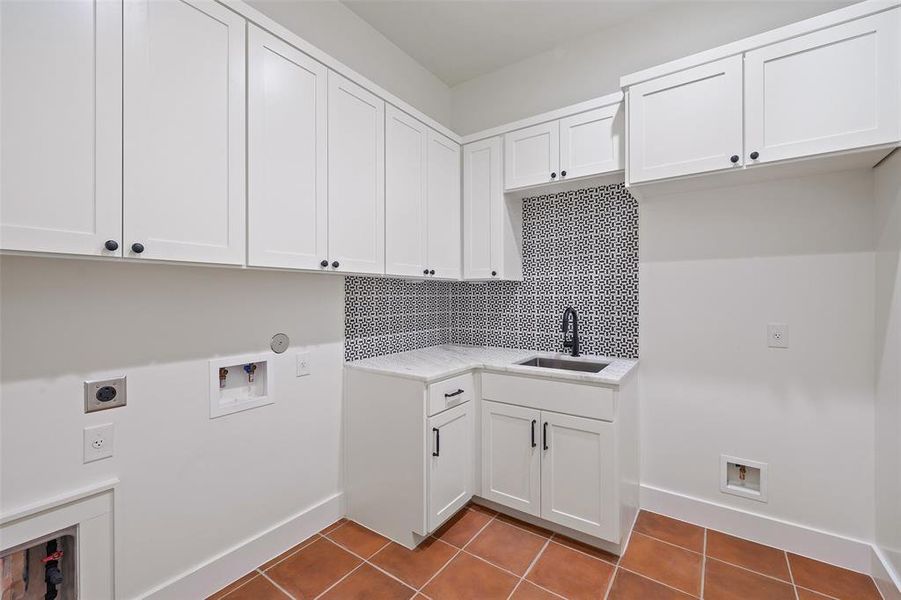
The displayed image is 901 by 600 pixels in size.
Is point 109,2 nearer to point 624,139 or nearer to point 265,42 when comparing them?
point 265,42

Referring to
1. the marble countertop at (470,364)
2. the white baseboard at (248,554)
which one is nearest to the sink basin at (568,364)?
the marble countertop at (470,364)

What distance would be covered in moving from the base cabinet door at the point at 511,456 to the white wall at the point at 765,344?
759 mm

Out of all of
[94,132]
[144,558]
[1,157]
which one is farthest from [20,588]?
[94,132]

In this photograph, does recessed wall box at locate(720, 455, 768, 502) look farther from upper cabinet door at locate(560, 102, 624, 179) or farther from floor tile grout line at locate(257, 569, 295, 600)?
floor tile grout line at locate(257, 569, 295, 600)

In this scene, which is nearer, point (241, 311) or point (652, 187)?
point (241, 311)

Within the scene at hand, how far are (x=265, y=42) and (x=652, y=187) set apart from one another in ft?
6.39

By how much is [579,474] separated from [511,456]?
15.1 inches

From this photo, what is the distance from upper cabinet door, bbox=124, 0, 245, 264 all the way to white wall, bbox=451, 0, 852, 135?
6.44 feet

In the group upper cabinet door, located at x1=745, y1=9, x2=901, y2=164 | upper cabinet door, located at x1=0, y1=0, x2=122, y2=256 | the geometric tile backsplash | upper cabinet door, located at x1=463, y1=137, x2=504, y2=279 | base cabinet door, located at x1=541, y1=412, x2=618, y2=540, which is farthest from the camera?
upper cabinet door, located at x1=463, y1=137, x2=504, y2=279

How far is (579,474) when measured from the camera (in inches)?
78.2

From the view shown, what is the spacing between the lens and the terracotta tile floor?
5.47 ft

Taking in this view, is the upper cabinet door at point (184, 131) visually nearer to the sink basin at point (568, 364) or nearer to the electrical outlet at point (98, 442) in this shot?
the electrical outlet at point (98, 442)

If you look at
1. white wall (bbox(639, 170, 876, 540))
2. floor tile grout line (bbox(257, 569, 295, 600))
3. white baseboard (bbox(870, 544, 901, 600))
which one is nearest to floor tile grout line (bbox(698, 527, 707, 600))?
white wall (bbox(639, 170, 876, 540))

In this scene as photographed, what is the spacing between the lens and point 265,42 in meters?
1.54
